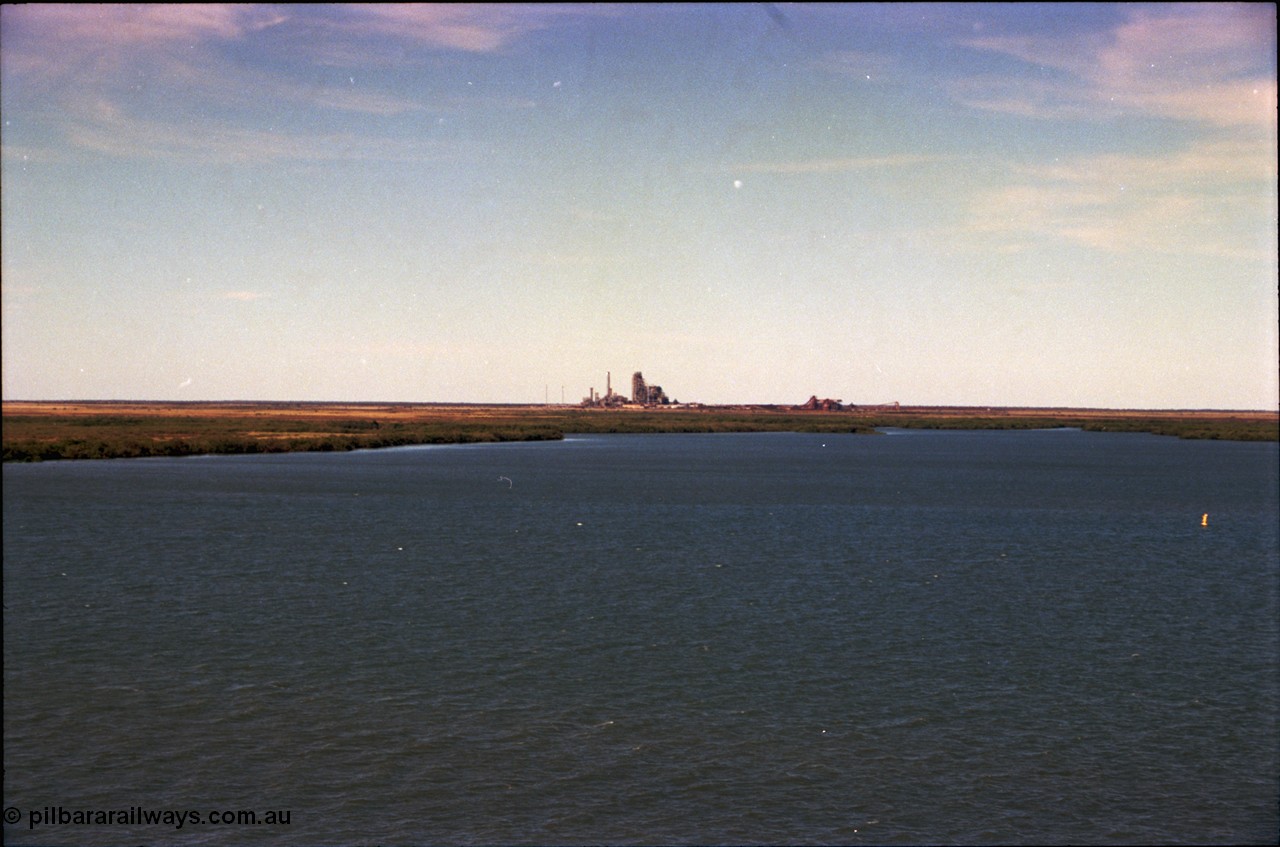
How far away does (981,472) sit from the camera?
109m

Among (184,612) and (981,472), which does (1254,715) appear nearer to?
(184,612)

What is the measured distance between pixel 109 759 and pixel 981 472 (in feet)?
327

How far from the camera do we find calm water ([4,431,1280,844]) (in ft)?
60.9

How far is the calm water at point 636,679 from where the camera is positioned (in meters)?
18.6

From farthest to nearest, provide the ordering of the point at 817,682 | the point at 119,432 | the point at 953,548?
1. the point at 119,432
2. the point at 953,548
3. the point at 817,682

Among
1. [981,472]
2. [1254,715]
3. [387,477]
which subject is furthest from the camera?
[981,472]

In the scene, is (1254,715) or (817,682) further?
(817,682)

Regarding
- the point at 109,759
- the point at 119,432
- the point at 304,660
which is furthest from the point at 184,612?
the point at 119,432

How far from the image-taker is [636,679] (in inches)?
1032

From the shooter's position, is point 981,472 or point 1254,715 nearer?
point 1254,715

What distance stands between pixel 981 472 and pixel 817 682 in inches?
3476

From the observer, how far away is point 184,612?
33.5 metres

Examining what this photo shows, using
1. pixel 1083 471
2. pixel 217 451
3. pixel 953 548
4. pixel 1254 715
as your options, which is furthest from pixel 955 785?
pixel 217 451

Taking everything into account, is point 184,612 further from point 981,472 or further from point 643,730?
point 981,472
